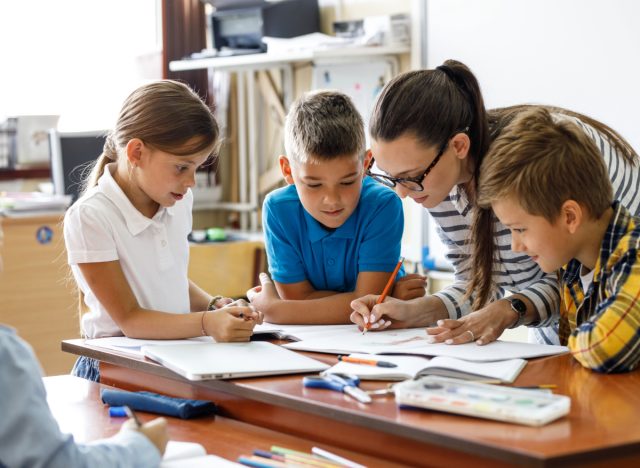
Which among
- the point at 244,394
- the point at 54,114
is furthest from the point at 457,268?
the point at 54,114

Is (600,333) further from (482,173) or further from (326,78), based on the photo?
(326,78)

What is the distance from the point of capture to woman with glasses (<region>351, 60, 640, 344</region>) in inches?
69.1

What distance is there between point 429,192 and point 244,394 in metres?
0.59

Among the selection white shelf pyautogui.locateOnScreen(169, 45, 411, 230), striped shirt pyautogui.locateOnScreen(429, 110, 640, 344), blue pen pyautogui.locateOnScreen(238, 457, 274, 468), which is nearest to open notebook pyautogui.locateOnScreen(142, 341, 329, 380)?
blue pen pyautogui.locateOnScreen(238, 457, 274, 468)

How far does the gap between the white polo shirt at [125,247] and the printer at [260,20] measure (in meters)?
2.21

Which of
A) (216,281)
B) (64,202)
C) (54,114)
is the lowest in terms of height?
(216,281)

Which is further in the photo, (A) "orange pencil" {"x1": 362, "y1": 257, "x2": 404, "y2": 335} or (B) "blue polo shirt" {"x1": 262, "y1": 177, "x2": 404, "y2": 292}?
(B) "blue polo shirt" {"x1": 262, "y1": 177, "x2": 404, "y2": 292}

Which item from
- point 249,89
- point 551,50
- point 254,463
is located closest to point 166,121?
point 254,463

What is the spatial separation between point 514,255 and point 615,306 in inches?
17.1

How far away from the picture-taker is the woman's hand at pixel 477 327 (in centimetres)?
167

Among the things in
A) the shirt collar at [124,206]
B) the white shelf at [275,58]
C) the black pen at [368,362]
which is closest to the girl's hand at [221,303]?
the shirt collar at [124,206]

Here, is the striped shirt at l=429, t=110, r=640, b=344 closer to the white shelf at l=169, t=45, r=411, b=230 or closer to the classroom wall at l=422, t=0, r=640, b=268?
the classroom wall at l=422, t=0, r=640, b=268

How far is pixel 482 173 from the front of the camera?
1.66m

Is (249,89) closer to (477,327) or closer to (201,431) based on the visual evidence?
(477,327)
